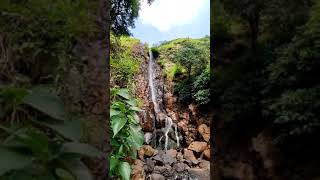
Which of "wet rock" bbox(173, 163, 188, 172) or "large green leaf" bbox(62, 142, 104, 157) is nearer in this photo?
"large green leaf" bbox(62, 142, 104, 157)

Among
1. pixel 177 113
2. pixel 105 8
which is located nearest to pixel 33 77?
pixel 105 8

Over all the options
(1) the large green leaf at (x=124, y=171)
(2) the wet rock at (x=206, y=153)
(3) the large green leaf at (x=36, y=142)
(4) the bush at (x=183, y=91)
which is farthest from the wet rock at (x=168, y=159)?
(3) the large green leaf at (x=36, y=142)

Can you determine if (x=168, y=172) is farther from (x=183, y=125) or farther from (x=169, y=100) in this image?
(x=169, y=100)

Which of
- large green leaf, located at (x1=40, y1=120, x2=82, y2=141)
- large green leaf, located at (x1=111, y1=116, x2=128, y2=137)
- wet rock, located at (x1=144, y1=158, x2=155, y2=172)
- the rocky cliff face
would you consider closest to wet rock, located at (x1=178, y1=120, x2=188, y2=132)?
the rocky cliff face

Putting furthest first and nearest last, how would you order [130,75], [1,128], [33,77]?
[130,75] < [33,77] < [1,128]

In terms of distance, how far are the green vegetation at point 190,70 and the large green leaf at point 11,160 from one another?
678 cm

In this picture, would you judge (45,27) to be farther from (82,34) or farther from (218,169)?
(218,169)

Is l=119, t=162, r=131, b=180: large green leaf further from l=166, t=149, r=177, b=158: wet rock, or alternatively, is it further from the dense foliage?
l=166, t=149, r=177, b=158: wet rock

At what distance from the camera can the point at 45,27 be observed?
1035 millimetres

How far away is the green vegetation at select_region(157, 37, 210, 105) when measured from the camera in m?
7.64

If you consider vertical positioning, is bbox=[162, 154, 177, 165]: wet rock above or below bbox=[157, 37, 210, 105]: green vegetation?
below

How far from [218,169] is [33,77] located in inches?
109

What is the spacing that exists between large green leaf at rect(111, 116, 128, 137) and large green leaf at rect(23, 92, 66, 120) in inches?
51.0

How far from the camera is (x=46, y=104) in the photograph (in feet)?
2.49
